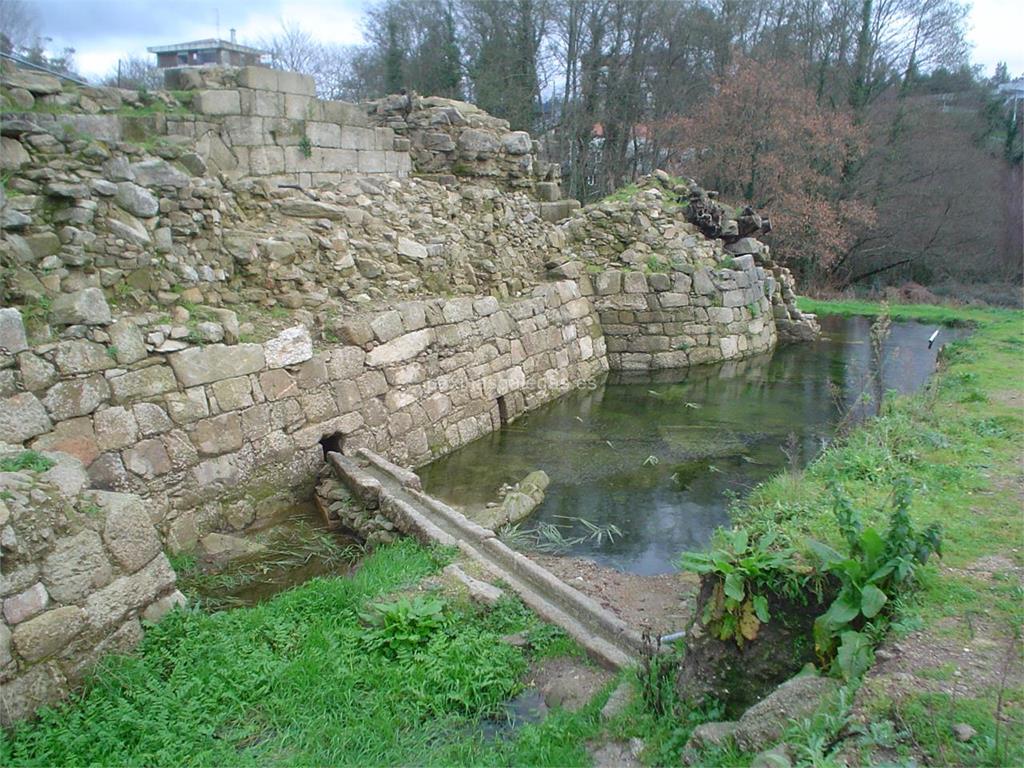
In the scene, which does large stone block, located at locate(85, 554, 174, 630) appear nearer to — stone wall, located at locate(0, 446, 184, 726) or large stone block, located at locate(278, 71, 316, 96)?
stone wall, located at locate(0, 446, 184, 726)

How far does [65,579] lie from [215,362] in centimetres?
253

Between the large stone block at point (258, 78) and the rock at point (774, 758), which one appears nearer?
the rock at point (774, 758)

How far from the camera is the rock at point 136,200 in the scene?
5930 mm

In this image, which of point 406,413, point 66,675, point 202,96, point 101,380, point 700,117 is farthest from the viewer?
point 700,117

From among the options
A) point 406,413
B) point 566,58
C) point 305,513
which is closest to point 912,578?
point 305,513

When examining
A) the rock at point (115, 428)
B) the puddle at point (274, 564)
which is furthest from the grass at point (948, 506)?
the rock at point (115, 428)

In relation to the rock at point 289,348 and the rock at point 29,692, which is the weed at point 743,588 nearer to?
the rock at point 29,692

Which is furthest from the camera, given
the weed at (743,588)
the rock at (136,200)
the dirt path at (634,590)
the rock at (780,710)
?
the rock at (136,200)

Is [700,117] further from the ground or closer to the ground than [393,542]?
further from the ground

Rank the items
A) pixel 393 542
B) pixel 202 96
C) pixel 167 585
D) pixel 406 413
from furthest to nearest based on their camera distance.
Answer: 1. pixel 202 96
2. pixel 406 413
3. pixel 393 542
4. pixel 167 585

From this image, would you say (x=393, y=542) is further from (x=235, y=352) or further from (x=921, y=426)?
(x=921, y=426)

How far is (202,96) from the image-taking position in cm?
871

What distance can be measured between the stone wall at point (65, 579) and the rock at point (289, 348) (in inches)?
90.0

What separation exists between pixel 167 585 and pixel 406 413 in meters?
3.81
